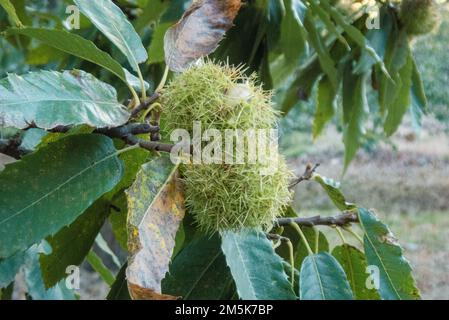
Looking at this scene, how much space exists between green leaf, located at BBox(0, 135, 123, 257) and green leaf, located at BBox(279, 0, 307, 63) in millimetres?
457

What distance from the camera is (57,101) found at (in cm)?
54

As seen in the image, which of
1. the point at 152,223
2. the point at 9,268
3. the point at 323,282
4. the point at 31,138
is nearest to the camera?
the point at 152,223

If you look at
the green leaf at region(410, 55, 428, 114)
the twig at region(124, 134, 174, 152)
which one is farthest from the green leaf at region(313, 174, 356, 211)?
the green leaf at region(410, 55, 428, 114)

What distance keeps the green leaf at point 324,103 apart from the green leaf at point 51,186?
2.74 feet

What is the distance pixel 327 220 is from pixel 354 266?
0.08 m

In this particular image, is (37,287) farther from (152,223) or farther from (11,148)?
(152,223)

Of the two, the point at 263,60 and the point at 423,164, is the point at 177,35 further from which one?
the point at 423,164

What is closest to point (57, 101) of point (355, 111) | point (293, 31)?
point (293, 31)

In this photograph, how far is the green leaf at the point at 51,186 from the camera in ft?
1.73

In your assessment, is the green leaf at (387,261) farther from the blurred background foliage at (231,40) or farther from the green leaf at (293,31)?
the green leaf at (293,31)

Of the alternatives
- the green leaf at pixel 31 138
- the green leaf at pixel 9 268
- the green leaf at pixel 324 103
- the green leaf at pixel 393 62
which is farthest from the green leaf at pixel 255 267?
the green leaf at pixel 324 103

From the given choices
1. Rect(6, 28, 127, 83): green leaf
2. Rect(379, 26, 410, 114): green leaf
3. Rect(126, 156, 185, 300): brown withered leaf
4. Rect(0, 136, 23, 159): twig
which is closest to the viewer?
Rect(126, 156, 185, 300): brown withered leaf

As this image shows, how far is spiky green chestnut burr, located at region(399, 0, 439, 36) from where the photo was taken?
52.7 inches

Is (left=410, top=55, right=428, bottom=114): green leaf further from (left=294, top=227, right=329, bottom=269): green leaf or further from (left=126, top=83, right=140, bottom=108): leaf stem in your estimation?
(left=126, top=83, right=140, bottom=108): leaf stem
